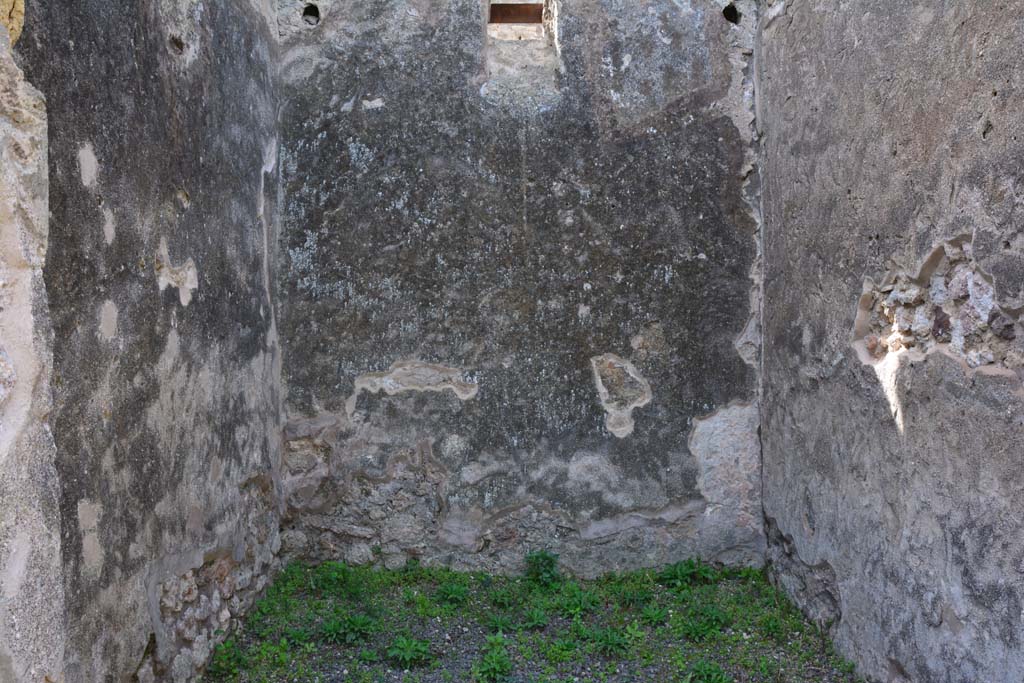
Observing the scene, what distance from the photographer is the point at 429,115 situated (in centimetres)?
324

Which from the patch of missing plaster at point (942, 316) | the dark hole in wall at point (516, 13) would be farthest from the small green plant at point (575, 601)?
the dark hole in wall at point (516, 13)

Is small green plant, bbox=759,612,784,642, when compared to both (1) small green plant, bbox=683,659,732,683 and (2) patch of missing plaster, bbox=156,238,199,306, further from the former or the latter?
(2) patch of missing plaster, bbox=156,238,199,306

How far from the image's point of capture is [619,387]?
10.7 feet

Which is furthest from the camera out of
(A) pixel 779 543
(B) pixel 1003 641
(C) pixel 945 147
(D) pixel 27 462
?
(A) pixel 779 543

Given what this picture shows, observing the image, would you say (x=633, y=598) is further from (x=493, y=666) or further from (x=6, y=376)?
(x=6, y=376)

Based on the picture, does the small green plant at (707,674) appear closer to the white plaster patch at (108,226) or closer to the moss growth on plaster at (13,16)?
the white plaster patch at (108,226)

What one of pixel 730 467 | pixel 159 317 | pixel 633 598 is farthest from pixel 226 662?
pixel 730 467

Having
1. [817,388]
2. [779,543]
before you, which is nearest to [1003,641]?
[817,388]

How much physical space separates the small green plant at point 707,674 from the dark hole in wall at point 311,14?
2891 mm

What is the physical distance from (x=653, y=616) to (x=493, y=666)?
0.70 meters

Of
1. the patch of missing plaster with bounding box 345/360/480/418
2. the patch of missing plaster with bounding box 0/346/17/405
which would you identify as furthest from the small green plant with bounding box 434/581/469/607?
the patch of missing plaster with bounding box 0/346/17/405

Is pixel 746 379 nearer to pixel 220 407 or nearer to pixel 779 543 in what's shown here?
pixel 779 543

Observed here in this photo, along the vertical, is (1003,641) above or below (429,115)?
below

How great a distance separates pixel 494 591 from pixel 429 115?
6.45 ft
